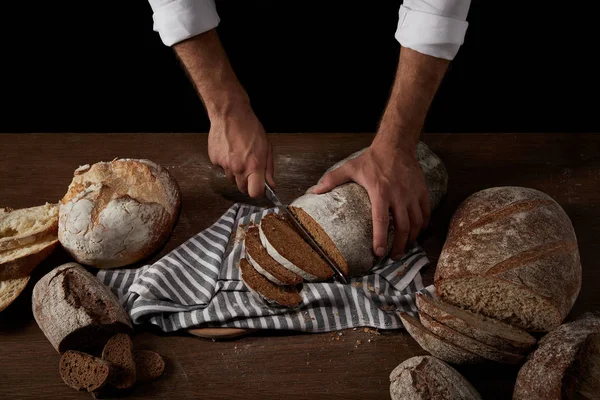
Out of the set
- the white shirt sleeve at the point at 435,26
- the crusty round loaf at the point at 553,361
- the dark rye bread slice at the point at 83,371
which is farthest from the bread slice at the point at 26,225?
the crusty round loaf at the point at 553,361

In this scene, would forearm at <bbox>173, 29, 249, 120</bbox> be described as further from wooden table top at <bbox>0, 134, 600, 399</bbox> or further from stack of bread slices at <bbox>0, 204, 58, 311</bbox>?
stack of bread slices at <bbox>0, 204, 58, 311</bbox>

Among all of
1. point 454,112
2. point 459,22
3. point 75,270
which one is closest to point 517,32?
point 454,112

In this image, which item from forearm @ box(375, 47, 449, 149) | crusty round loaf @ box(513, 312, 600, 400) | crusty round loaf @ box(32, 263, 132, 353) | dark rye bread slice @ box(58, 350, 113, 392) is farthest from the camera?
forearm @ box(375, 47, 449, 149)

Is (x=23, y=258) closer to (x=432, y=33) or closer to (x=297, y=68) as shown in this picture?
(x=297, y=68)

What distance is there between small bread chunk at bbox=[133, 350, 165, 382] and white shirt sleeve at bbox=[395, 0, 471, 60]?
1.48m

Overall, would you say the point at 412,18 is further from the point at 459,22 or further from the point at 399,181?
the point at 399,181

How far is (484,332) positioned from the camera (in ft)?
6.73

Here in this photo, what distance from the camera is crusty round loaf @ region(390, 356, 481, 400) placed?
1883 mm

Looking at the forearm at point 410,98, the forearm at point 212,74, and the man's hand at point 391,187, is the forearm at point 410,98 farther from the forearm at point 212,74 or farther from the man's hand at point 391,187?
Answer: the forearm at point 212,74

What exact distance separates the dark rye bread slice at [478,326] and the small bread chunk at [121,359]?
975 millimetres

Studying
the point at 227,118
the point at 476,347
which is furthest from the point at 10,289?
the point at 476,347

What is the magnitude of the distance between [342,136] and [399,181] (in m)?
0.70

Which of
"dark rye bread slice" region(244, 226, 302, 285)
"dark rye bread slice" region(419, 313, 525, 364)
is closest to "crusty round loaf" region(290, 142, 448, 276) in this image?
"dark rye bread slice" region(244, 226, 302, 285)

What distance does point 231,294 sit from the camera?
92.1 inches
